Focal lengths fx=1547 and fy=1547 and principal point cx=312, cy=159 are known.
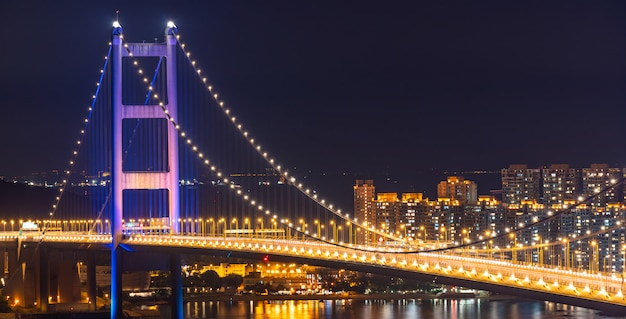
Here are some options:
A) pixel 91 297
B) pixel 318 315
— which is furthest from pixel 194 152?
pixel 318 315

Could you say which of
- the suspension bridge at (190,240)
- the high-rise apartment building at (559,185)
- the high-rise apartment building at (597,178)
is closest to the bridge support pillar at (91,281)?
the suspension bridge at (190,240)

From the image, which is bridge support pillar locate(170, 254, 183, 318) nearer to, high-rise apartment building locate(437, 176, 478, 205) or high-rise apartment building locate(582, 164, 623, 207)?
high-rise apartment building locate(582, 164, 623, 207)

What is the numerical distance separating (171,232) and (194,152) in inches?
85.9

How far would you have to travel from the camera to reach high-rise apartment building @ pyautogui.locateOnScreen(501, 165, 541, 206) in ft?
163

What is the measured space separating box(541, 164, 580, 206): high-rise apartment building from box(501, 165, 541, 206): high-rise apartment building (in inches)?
25.6

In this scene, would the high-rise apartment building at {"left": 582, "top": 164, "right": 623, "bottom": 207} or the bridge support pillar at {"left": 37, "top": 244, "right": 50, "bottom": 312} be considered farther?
the high-rise apartment building at {"left": 582, "top": 164, "right": 623, "bottom": 207}

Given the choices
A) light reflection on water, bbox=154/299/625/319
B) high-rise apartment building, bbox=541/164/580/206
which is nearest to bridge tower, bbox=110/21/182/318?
light reflection on water, bbox=154/299/625/319

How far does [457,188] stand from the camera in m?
64.8

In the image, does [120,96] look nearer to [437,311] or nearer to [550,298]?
[550,298]

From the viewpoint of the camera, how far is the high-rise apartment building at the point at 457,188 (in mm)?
63156

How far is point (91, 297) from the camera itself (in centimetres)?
3297

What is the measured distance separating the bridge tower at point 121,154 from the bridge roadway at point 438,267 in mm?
491

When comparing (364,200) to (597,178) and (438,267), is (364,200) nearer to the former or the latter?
(597,178)

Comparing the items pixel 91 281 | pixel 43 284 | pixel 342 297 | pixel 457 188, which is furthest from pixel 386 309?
pixel 457 188
